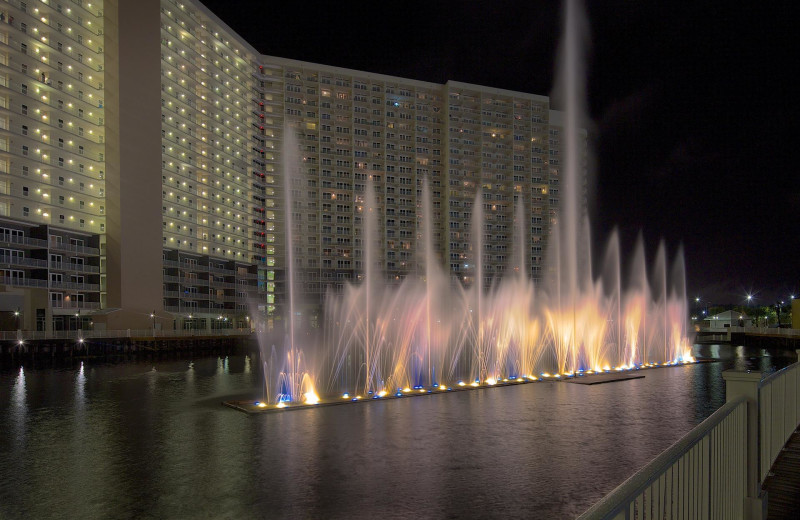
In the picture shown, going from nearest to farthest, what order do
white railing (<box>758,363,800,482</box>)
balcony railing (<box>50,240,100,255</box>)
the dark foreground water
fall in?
white railing (<box>758,363,800,482</box>), the dark foreground water, balcony railing (<box>50,240,100,255</box>)

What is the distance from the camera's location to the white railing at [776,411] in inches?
278

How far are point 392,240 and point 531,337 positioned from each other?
78.1 meters

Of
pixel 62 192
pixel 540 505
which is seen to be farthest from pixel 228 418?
pixel 62 192

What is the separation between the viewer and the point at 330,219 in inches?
4323

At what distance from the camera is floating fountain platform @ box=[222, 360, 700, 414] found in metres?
19.2

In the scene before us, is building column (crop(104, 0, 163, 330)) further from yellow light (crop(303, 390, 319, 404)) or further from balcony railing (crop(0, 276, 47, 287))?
yellow light (crop(303, 390, 319, 404))

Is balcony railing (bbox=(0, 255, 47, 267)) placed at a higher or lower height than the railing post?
higher

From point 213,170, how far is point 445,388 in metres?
79.0

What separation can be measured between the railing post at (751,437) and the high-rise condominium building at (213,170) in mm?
29151

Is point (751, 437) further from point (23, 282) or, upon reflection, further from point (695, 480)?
point (23, 282)

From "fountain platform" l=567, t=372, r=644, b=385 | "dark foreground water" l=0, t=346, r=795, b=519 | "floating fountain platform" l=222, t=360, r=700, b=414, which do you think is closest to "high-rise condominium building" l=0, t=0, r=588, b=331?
"floating fountain platform" l=222, t=360, r=700, b=414

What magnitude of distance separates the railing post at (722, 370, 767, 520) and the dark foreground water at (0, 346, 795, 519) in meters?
2.94

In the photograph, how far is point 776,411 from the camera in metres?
8.05

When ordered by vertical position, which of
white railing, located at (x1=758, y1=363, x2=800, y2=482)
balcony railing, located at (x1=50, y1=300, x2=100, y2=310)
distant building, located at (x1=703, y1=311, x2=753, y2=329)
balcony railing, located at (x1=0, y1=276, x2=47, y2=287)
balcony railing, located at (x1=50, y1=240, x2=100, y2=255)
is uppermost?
balcony railing, located at (x1=50, y1=240, x2=100, y2=255)
